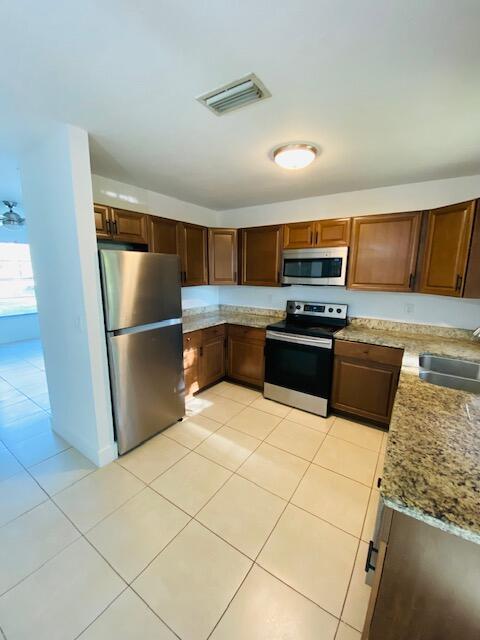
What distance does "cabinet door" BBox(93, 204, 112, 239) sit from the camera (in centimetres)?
222

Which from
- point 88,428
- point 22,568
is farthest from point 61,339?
point 22,568

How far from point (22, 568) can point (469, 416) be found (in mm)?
2371

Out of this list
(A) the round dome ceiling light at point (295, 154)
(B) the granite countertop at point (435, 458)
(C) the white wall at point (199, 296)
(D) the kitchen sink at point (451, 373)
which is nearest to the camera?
(B) the granite countertop at point (435, 458)

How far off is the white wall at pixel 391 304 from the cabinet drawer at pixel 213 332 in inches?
28.6

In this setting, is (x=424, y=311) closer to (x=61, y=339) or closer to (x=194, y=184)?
(x=194, y=184)

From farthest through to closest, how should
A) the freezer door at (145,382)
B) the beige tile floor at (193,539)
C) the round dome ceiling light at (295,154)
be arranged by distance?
1. the freezer door at (145,382)
2. the round dome ceiling light at (295,154)
3. the beige tile floor at (193,539)

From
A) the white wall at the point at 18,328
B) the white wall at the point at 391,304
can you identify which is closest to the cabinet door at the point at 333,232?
the white wall at the point at 391,304

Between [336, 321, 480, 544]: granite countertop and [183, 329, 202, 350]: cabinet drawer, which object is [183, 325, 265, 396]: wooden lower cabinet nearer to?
[183, 329, 202, 350]: cabinet drawer

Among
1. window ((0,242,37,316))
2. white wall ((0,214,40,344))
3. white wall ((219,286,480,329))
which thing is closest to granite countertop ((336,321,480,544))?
white wall ((219,286,480,329))

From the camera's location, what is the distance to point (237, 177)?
8.25ft

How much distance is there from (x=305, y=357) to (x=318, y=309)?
72cm

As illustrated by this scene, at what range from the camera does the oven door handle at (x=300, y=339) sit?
265cm

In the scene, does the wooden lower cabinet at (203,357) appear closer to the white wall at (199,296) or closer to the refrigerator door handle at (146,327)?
the refrigerator door handle at (146,327)

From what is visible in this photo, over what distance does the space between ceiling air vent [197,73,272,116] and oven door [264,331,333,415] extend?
2011 mm
